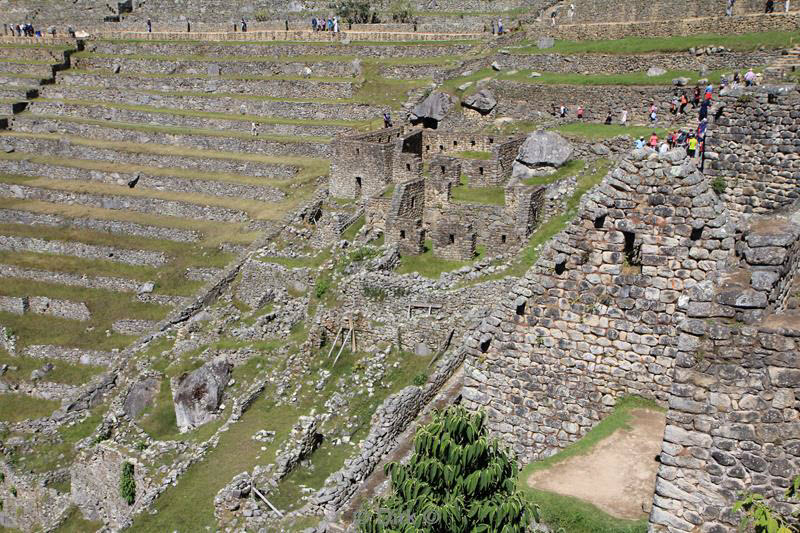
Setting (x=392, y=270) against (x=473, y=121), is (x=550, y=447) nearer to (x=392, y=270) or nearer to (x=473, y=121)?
(x=392, y=270)

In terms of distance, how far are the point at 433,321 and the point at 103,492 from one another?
973 cm

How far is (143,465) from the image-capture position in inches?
743

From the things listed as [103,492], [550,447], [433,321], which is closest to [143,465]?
[103,492]

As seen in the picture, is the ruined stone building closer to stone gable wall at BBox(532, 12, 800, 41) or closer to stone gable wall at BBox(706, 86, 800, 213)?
stone gable wall at BBox(706, 86, 800, 213)

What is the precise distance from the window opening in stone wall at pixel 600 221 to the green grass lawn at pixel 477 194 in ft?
53.0

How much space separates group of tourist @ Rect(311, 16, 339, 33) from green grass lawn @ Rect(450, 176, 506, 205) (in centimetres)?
2273

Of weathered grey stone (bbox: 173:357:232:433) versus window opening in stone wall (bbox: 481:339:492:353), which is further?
weathered grey stone (bbox: 173:357:232:433)

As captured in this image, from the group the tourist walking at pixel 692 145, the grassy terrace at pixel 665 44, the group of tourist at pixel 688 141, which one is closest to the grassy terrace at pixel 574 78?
the grassy terrace at pixel 665 44

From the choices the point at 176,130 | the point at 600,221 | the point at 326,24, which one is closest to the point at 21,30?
the point at 326,24

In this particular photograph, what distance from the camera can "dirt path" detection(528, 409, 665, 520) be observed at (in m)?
6.05

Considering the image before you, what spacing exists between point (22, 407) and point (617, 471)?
22.2 m

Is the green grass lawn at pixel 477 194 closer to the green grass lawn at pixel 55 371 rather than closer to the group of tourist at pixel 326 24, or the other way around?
the green grass lawn at pixel 55 371

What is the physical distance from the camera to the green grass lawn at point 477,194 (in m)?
22.8

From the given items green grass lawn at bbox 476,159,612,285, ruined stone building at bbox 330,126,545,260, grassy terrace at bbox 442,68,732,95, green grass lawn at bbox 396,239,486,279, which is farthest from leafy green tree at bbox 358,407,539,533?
grassy terrace at bbox 442,68,732,95
